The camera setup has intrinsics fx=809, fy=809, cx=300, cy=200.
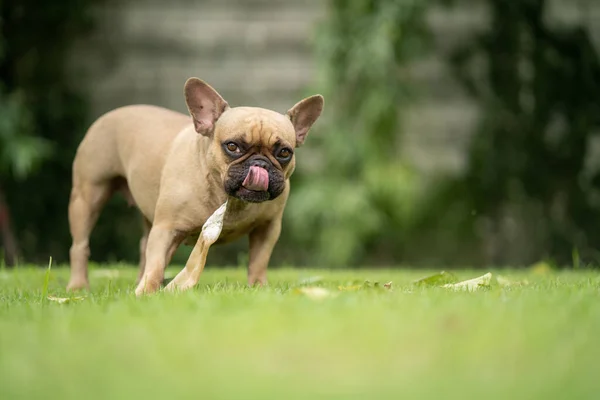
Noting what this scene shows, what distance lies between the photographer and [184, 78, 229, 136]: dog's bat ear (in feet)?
11.4

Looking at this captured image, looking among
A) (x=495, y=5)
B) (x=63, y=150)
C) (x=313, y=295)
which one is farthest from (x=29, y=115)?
(x=313, y=295)

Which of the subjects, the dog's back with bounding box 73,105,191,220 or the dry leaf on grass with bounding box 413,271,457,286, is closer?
the dry leaf on grass with bounding box 413,271,457,286

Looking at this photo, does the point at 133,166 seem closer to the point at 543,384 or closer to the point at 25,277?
the point at 25,277

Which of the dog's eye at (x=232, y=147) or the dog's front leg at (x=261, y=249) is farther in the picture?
the dog's front leg at (x=261, y=249)

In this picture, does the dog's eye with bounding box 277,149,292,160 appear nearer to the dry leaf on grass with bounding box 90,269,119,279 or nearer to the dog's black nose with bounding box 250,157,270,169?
the dog's black nose with bounding box 250,157,270,169

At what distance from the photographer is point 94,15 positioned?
7.32m

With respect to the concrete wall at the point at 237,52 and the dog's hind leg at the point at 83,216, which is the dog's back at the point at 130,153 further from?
the concrete wall at the point at 237,52

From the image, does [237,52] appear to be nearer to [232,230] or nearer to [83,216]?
[83,216]

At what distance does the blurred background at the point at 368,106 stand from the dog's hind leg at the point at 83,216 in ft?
8.71

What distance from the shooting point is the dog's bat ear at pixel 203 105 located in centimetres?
346

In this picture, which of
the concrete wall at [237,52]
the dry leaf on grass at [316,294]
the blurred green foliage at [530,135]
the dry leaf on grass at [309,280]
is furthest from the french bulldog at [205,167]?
the blurred green foliage at [530,135]

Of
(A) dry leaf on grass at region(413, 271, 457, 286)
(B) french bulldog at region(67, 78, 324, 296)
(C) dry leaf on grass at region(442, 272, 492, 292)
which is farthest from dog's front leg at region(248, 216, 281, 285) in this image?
(C) dry leaf on grass at region(442, 272, 492, 292)

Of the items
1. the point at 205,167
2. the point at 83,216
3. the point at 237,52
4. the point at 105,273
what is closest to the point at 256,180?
the point at 205,167

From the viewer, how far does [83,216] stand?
4.16 m
